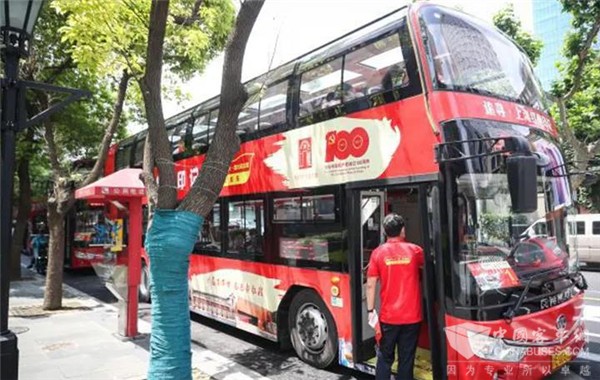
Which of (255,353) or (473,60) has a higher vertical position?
(473,60)

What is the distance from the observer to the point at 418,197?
16.6 feet

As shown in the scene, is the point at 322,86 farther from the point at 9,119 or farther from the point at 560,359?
the point at 560,359

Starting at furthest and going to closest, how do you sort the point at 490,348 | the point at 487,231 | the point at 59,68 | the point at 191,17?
Result: the point at 59,68, the point at 191,17, the point at 487,231, the point at 490,348

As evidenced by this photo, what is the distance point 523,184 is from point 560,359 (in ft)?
6.48

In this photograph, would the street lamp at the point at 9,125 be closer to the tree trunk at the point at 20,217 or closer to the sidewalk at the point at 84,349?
the sidewalk at the point at 84,349

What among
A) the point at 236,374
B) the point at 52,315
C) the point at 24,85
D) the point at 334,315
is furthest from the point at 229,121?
the point at 52,315

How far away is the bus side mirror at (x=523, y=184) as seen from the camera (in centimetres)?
381

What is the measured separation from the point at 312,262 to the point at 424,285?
1.77 meters

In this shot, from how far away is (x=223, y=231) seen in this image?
26.1 feet

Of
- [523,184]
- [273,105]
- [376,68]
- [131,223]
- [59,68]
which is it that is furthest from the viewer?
[59,68]

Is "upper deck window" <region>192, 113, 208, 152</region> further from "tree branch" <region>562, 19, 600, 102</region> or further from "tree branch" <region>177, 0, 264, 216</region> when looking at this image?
"tree branch" <region>562, 19, 600, 102</region>

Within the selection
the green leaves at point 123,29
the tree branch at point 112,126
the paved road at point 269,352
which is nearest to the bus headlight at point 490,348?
the paved road at point 269,352

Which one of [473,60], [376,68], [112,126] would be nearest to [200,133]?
[112,126]

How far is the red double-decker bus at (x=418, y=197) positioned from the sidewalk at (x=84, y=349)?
41.7 inches
